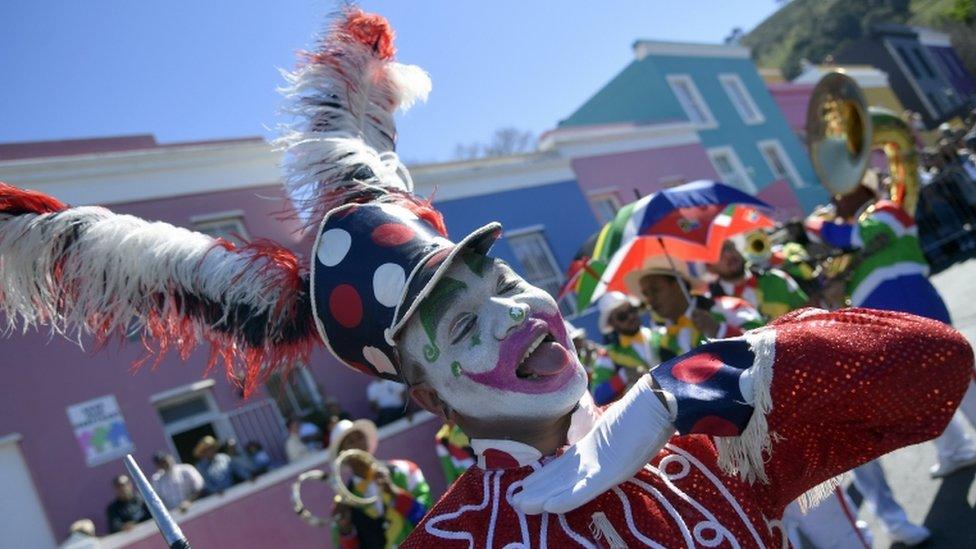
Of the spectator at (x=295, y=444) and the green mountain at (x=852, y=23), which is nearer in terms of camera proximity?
the spectator at (x=295, y=444)

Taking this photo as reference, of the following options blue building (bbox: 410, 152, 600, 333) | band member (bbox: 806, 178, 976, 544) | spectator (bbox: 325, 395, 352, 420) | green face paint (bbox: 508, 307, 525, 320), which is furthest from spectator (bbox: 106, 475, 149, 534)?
green face paint (bbox: 508, 307, 525, 320)

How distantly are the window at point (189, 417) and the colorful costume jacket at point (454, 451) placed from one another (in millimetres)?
4455

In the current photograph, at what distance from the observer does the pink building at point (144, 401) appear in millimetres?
9359

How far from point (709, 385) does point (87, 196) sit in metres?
10.9

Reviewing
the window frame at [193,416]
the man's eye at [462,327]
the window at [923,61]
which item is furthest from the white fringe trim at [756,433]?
the window at [923,61]

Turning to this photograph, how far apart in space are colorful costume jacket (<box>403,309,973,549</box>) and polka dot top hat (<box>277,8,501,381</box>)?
0.42m

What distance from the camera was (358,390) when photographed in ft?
40.8

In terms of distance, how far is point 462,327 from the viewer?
206cm

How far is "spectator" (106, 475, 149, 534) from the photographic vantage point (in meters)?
8.77

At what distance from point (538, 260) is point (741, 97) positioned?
40.1 feet

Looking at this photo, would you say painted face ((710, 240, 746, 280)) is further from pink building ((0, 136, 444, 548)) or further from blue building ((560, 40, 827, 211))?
blue building ((560, 40, 827, 211))

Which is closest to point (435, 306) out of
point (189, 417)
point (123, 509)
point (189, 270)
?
point (189, 270)

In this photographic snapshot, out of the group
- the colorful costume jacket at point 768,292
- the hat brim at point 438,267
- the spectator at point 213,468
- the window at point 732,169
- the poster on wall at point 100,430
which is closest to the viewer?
the hat brim at point 438,267

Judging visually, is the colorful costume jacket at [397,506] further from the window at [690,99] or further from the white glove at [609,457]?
the window at [690,99]
